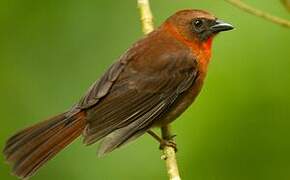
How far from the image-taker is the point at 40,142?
487cm

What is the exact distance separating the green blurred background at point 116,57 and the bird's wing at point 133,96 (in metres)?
0.18

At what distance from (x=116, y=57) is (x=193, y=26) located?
1.91 ft

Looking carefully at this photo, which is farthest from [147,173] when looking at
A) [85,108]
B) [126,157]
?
[85,108]

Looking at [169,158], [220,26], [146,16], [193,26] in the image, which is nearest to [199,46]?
[193,26]

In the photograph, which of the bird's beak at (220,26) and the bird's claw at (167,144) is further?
the bird's beak at (220,26)

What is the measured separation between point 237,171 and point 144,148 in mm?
733

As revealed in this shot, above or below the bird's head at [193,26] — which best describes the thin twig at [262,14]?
below

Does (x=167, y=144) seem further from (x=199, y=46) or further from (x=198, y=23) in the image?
(x=198, y=23)

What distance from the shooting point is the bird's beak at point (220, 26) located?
502 cm

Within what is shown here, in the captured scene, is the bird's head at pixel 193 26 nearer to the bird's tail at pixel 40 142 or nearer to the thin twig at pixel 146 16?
the thin twig at pixel 146 16

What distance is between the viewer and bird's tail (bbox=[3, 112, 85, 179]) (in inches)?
186

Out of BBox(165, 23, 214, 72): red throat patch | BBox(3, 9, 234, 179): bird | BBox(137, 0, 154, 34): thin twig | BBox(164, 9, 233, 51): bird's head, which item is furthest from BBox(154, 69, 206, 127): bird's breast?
BBox(137, 0, 154, 34): thin twig

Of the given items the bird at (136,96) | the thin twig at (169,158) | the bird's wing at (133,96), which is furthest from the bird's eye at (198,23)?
the thin twig at (169,158)

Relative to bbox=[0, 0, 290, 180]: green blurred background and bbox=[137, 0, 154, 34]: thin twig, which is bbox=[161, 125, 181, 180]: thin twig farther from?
bbox=[137, 0, 154, 34]: thin twig
